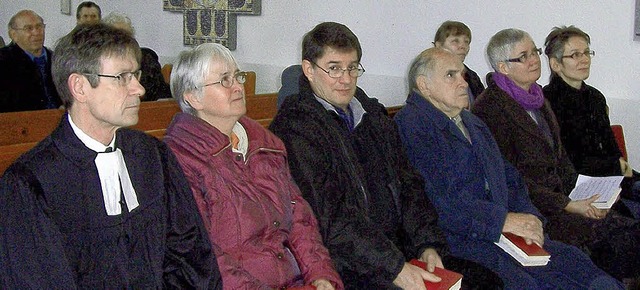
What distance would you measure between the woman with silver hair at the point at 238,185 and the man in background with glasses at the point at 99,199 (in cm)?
10

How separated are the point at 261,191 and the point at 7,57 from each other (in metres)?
3.57

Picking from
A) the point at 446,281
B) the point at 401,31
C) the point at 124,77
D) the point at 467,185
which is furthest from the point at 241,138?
the point at 401,31

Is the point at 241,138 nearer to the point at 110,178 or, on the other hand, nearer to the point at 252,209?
the point at 252,209

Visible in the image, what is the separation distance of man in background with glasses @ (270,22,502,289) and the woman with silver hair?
11 centimetres

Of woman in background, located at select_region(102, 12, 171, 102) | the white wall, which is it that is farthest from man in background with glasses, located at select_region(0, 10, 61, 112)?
Result: the white wall

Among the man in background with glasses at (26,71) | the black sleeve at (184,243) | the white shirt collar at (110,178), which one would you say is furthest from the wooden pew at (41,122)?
the man in background with glasses at (26,71)

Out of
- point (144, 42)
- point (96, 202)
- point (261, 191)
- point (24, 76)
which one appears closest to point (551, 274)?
point (261, 191)

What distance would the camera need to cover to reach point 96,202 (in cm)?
198

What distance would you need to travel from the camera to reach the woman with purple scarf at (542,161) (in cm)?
336

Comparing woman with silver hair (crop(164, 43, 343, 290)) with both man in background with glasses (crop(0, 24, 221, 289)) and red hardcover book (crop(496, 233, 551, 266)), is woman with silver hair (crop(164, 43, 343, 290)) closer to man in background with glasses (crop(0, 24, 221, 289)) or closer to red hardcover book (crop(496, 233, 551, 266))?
man in background with glasses (crop(0, 24, 221, 289))

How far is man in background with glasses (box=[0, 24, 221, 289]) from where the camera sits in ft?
6.14

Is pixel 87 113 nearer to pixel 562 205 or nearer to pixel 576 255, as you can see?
pixel 576 255

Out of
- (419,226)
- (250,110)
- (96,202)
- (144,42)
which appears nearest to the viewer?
(96,202)

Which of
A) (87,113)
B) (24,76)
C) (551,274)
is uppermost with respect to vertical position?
(87,113)
